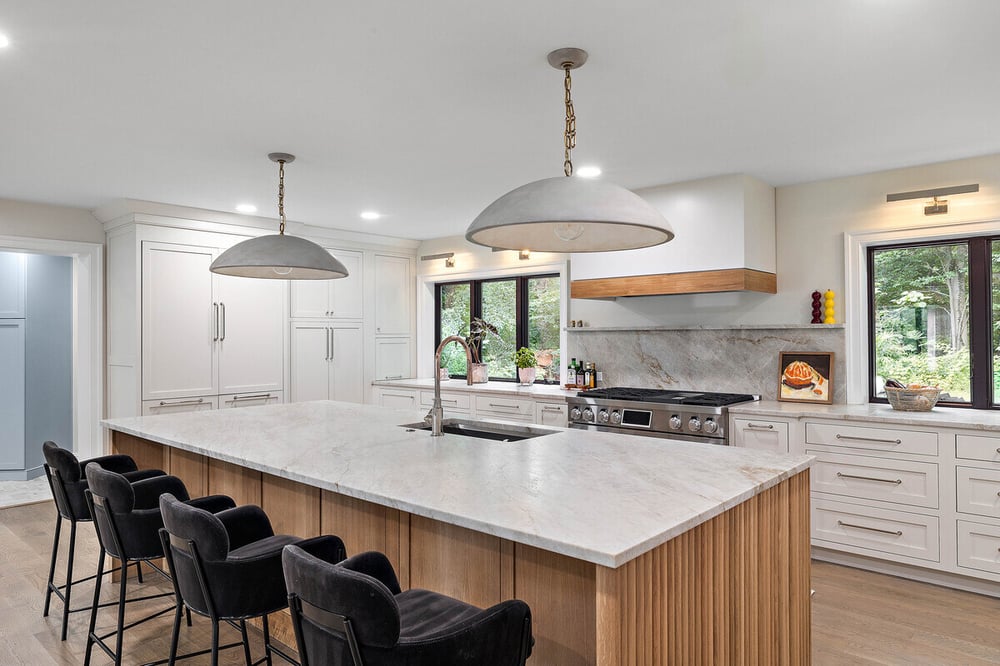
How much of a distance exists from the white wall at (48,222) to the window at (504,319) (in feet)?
10.4

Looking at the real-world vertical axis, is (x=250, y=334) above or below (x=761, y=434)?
above

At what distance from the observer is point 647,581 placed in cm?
150

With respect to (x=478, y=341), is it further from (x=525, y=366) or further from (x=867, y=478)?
(x=867, y=478)

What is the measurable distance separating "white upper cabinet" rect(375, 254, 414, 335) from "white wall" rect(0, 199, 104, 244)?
2431 millimetres

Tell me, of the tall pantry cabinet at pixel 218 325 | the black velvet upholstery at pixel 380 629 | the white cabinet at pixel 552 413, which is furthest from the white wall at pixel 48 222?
the black velvet upholstery at pixel 380 629

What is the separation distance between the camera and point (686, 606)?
64.7 inches

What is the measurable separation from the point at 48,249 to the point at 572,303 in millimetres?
4126

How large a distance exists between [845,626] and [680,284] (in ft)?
7.17

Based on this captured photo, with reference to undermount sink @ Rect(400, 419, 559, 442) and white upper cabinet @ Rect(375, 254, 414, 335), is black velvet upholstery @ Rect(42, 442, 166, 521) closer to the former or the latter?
undermount sink @ Rect(400, 419, 559, 442)

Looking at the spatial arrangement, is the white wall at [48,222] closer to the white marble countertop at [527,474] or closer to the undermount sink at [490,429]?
the white marble countertop at [527,474]

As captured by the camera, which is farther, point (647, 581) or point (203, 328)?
point (203, 328)

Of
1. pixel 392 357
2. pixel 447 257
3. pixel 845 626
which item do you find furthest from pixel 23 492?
pixel 845 626

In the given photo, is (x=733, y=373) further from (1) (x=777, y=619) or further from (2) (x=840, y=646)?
(1) (x=777, y=619)

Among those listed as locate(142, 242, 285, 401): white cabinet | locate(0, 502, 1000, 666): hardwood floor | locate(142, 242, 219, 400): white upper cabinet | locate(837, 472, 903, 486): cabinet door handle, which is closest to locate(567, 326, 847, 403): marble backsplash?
locate(837, 472, 903, 486): cabinet door handle
